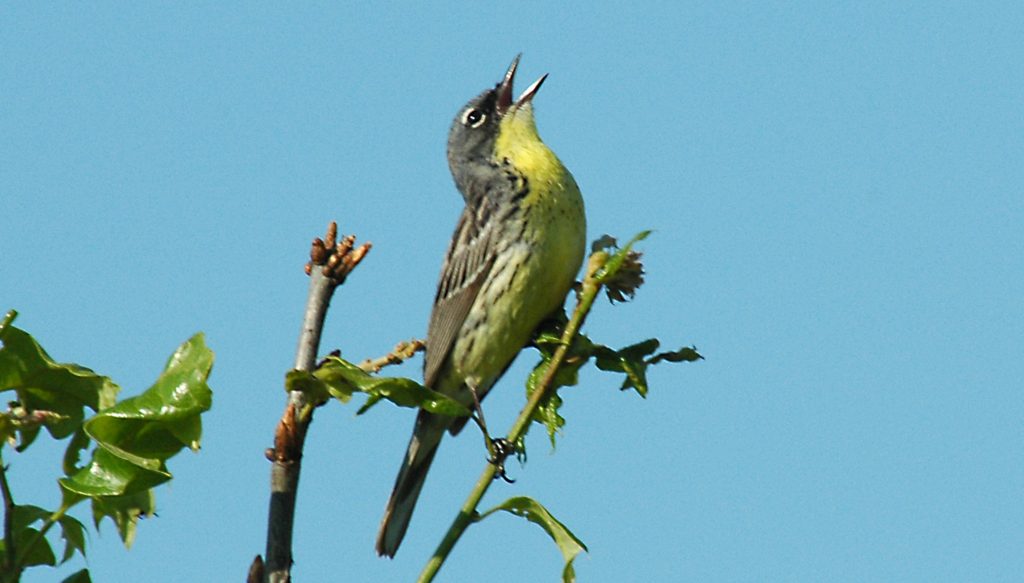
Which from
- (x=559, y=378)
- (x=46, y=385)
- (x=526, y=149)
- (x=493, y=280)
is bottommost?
(x=46, y=385)

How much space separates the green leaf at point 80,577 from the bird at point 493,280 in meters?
3.84

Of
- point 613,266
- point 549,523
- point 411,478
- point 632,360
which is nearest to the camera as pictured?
point 549,523

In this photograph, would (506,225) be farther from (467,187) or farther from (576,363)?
(576,363)

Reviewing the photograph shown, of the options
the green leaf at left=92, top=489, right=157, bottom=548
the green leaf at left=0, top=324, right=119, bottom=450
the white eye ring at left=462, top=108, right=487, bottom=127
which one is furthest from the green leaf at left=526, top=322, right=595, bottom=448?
the white eye ring at left=462, top=108, right=487, bottom=127

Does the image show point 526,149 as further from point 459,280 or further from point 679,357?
point 679,357

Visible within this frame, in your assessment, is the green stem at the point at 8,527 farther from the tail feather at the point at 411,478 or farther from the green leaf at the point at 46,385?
the tail feather at the point at 411,478

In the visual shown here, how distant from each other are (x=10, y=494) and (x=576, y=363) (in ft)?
5.19

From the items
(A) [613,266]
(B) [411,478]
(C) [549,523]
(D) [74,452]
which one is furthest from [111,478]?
(B) [411,478]

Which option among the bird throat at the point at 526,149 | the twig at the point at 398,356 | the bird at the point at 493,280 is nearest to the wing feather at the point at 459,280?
the bird at the point at 493,280

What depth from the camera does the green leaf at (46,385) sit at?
315cm

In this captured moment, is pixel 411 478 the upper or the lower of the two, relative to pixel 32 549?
upper

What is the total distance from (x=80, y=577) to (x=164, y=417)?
0.48m

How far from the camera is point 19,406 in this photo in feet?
10.7

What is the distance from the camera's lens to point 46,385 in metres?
3.26
